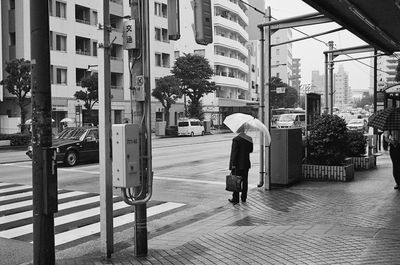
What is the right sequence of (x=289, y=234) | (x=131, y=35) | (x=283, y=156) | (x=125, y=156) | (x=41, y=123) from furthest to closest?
(x=283, y=156) < (x=289, y=234) < (x=131, y=35) < (x=125, y=156) < (x=41, y=123)

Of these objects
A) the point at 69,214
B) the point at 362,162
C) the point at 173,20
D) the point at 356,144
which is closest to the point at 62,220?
the point at 69,214

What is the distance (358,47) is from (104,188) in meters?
11.8

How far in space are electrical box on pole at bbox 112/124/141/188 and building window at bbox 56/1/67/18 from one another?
149ft

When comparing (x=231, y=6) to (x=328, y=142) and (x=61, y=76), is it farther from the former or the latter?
(x=328, y=142)

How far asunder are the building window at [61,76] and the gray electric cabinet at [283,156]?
39.4 meters

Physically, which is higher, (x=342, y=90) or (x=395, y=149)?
(x=342, y=90)

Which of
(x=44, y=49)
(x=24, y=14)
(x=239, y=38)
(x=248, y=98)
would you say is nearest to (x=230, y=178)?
(x=44, y=49)

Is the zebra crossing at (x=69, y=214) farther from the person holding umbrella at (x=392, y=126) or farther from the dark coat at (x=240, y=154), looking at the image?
the person holding umbrella at (x=392, y=126)

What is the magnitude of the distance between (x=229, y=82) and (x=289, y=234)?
74.9 metres

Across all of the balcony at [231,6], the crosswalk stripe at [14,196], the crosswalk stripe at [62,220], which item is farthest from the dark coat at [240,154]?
the balcony at [231,6]

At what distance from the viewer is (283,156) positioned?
1127cm

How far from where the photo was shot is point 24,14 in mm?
44250

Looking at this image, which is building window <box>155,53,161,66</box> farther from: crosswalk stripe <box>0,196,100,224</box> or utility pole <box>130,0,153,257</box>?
utility pole <box>130,0,153,257</box>

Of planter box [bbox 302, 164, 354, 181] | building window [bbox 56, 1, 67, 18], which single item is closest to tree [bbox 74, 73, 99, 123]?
building window [bbox 56, 1, 67, 18]
